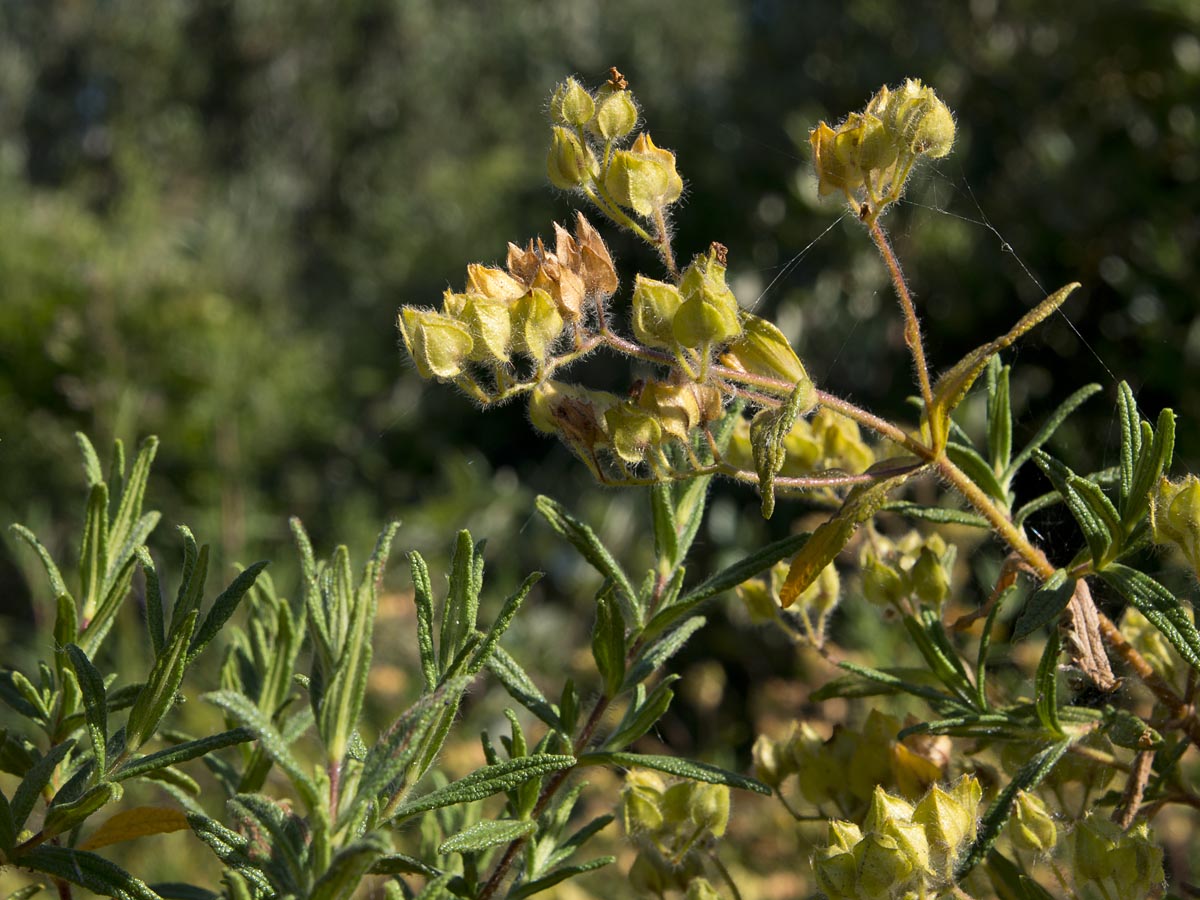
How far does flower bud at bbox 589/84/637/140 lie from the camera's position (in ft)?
1.93

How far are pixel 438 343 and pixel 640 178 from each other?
143 mm

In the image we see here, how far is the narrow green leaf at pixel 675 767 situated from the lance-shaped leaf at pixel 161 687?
21cm

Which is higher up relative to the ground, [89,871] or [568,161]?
[568,161]

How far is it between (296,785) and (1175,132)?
10.1ft

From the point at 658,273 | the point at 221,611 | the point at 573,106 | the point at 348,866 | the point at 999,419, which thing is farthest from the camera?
the point at 658,273


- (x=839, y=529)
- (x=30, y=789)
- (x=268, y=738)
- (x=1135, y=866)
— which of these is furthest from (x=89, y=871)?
(x=1135, y=866)

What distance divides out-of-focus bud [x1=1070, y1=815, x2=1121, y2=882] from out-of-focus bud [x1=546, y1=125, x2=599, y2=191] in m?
0.42

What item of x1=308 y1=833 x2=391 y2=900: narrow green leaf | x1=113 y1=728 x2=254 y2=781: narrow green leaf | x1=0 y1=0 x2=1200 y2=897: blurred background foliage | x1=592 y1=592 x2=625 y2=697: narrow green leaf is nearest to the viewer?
x1=308 y1=833 x2=391 y2=900: narrow green leaf

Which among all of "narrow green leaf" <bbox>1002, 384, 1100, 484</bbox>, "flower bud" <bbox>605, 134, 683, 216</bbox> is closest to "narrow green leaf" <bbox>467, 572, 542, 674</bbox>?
"flower bud" <bbox>605, 134, 683, 216</bbox>

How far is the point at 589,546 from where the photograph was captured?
0.61 metres

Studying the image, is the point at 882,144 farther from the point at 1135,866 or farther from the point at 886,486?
the point at 1135,866

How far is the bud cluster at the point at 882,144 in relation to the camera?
0.54 m

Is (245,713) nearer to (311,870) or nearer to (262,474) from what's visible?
(311,870)

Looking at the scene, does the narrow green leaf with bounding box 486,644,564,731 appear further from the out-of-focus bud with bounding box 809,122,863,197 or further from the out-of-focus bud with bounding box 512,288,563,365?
the out-of-focus bud with bounding box 809,122,863,197
